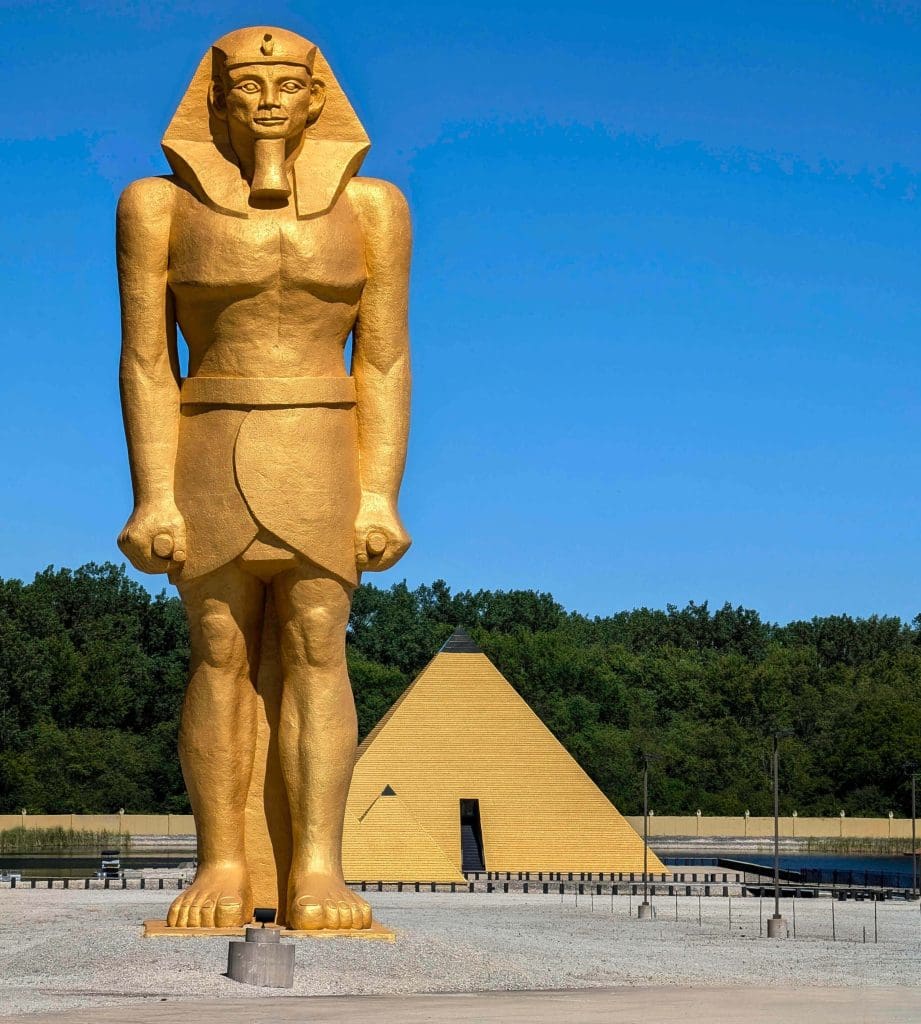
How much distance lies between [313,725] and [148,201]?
355cm

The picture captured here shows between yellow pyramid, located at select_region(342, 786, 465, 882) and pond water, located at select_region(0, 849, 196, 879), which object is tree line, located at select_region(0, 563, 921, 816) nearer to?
pond water, located at select_region(0, 849, 196, 879)

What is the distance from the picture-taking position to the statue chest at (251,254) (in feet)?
38.2

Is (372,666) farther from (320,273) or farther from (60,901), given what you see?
(320,273)

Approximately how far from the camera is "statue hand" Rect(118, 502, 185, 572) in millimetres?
11742

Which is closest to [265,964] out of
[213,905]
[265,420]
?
[213,905]

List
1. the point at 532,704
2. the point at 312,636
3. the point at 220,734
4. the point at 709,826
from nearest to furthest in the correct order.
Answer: the point at 312,636 → the point at 220,734 → the point at 709,826 → the point at 532,704

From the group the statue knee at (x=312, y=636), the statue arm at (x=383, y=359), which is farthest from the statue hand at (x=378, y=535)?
the statue knee at (x=312, y=636)

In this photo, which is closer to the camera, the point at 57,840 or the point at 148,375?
the point at 148,375

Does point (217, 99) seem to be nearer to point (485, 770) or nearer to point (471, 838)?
point (485, 770)

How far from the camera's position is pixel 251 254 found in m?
11.6

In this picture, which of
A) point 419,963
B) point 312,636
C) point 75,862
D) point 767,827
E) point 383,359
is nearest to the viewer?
point 419,963

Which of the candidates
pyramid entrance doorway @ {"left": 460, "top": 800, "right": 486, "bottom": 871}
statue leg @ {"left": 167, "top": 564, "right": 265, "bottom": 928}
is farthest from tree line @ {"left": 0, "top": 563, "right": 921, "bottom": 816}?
statue leg @ {"left": 167, "top": 564, "right": 265, "bottom": 928}

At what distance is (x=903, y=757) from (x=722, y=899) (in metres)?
34.7

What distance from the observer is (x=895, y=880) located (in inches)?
1730
